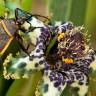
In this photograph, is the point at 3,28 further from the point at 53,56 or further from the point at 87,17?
the point at 87,17

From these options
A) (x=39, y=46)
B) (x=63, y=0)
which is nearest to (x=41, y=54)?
(x=39, y=46)

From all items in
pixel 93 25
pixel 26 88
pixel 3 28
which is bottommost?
pixel 26 88

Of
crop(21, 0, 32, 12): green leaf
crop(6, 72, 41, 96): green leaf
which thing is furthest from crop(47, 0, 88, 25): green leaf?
crop(6, 72, 41, 96): green leaf

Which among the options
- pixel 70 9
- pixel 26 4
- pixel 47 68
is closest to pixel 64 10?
pixel 70 9

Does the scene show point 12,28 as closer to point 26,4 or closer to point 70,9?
point 26,4

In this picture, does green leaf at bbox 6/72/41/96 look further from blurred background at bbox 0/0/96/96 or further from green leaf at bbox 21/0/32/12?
green leaf at bbox 21/0/32/12

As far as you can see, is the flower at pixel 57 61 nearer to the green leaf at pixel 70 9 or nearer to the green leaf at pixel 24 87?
the green leaf at pixel 24 87

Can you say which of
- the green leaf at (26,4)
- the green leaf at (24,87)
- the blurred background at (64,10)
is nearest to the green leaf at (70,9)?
the blurred background at (64,10)
